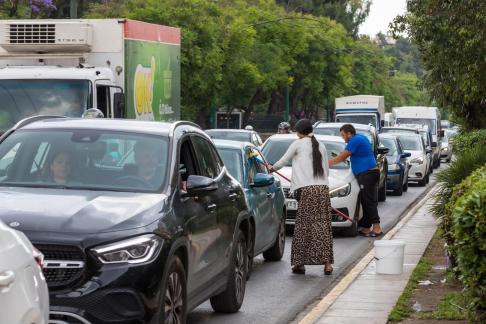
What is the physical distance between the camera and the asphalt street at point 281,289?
10672 mm

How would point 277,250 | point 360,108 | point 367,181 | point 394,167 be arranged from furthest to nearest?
point 360,108 < point 394,167 < point 367,181 < point 277,250

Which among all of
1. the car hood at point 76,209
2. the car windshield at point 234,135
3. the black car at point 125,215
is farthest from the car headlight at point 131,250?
the car windshield at point 234,135

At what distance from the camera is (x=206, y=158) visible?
399 inches

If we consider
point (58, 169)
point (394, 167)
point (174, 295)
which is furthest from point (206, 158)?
point (394, 167)

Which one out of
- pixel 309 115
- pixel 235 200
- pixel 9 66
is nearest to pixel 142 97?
pixel 9 66

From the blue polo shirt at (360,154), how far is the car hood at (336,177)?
0.59 feet

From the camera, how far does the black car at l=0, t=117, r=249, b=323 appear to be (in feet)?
24.6

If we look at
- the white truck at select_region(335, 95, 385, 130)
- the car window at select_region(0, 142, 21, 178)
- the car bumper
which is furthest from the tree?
the white truck at select_region(335, 95, 385, 130)

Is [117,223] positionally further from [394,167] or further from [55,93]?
[394,167]

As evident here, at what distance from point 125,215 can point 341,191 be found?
11.0 meters

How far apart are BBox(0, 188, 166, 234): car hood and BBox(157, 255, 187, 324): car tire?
0.39 m

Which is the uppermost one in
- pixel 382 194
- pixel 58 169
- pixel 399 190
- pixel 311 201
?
pixel 58 169

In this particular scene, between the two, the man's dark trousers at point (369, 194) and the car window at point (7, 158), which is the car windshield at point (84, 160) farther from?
the man's dark trousers at point (369, 194)

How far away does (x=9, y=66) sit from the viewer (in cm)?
1975
